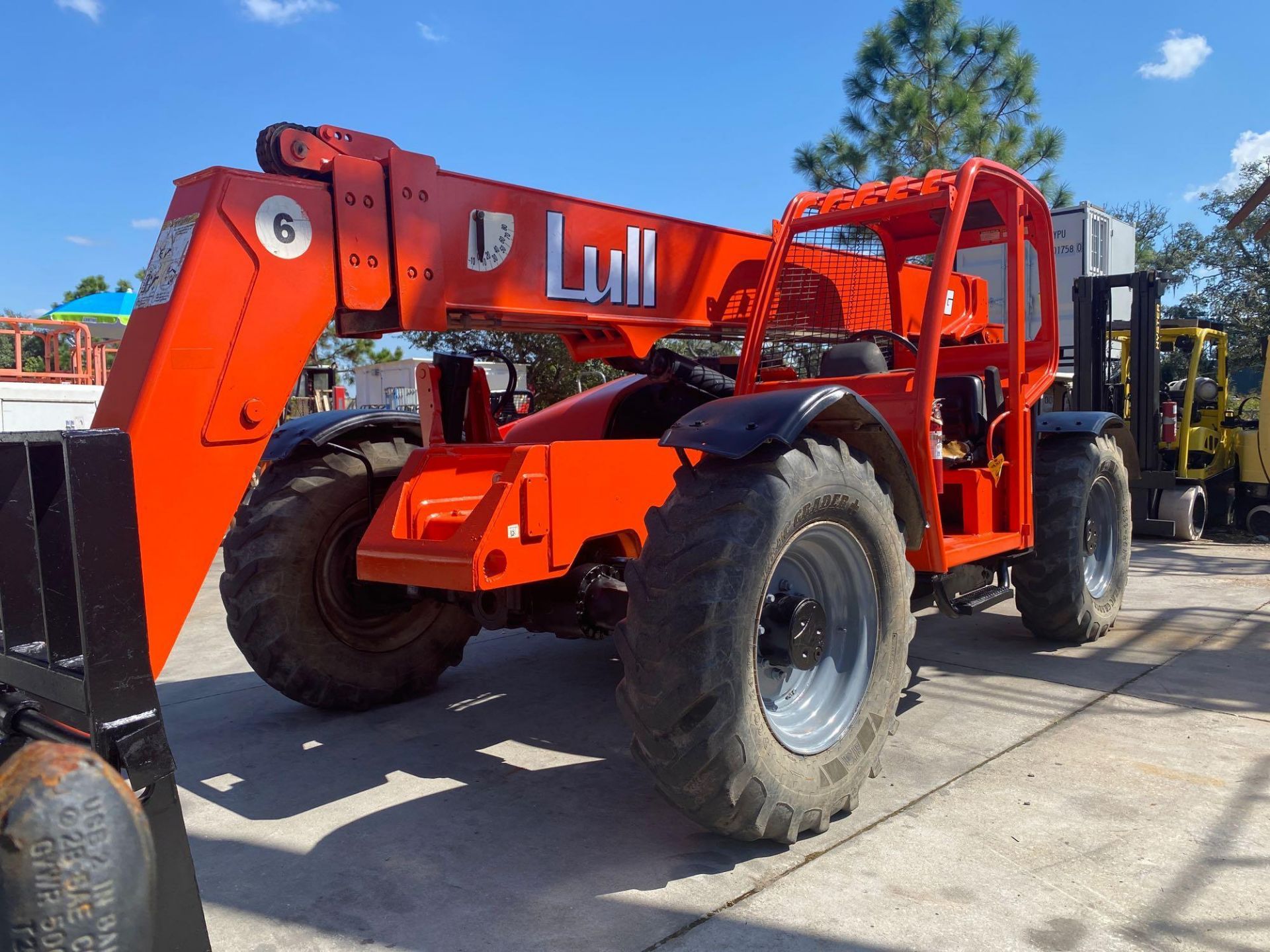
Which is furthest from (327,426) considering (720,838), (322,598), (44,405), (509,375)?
(44,405)

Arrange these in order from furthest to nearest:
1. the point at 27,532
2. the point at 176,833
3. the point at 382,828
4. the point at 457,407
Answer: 1. the point at 457,407
2. the point at 382,828
3. the point at 27,532
4. the point at 176,833

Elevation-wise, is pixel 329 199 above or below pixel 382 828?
above

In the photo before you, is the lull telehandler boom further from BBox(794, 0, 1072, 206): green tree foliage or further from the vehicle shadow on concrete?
BBox(794, 0, 1072, 206): green tree foliage

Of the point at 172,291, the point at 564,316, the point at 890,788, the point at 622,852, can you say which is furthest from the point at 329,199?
the point at 890,788

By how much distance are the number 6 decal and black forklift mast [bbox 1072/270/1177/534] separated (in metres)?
9.38

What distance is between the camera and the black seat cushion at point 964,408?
475 centimetres

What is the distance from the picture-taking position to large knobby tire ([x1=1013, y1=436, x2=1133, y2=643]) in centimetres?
542

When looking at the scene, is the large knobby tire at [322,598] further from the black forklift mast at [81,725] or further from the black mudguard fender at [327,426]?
the black forklift mast at [81,725]

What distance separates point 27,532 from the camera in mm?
2229

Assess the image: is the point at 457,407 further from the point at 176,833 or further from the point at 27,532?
the point at 176,833

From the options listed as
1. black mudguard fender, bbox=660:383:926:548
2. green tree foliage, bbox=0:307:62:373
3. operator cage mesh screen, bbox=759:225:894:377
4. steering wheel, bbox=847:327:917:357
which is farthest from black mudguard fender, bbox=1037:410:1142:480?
green tree foliage, bbox=0:307:62:373

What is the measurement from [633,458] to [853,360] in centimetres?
141

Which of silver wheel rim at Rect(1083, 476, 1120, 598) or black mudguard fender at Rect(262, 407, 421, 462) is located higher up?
black mudguard fender at Rect(262, 407, 421, 462)

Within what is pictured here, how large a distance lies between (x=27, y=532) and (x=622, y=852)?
1966 millimetres
